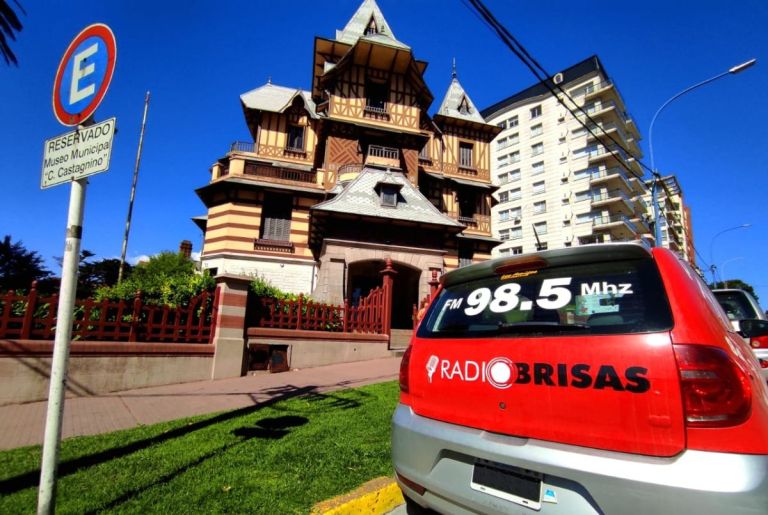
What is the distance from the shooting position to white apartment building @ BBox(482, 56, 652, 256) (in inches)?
1620

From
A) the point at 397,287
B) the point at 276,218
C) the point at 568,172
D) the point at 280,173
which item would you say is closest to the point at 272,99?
the point at 280,173

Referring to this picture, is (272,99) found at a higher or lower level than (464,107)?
lower

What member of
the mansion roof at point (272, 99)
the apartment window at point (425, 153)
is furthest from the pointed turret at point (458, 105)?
the mansion roof at point (272, 99)

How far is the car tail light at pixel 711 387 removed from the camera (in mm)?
1591

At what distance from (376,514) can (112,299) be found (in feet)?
24.8

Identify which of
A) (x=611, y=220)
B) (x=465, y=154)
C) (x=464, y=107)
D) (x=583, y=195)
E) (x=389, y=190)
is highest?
(x=464, y=107)

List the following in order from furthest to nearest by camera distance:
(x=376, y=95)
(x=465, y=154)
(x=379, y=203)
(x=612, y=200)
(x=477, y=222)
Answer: (x=612, y=200)
(x=465, y=154)
(x=477, y=222)
(x=376, y=95)
(x=379, y=203)

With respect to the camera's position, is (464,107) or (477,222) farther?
(464,107)

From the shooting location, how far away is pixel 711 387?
163cm

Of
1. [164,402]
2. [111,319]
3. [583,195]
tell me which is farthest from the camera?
[583,195]

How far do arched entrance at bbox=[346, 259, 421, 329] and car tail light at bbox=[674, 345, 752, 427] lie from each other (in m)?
15.7

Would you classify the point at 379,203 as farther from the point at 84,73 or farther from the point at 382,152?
the point at 84,73

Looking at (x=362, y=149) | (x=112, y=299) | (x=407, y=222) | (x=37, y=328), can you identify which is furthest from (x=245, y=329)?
(x=362, y=149)

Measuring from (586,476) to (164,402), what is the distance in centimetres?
637
